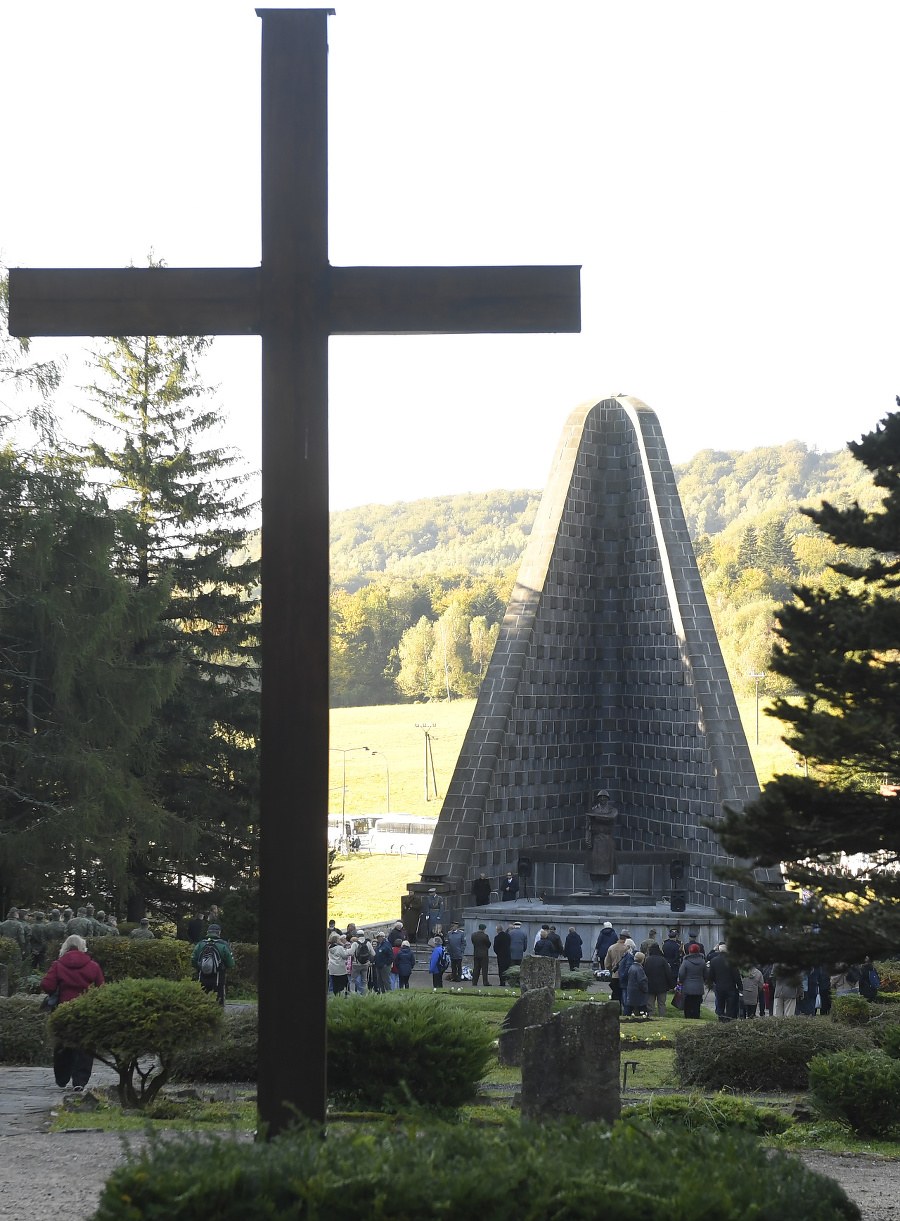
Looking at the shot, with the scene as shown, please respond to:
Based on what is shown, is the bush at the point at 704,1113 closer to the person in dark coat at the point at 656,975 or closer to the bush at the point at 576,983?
the person in dark coat at the point at 656,975

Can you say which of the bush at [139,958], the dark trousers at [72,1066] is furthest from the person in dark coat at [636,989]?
the dark trousers at [72,1066]

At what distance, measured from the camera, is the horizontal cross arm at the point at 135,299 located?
469 cm

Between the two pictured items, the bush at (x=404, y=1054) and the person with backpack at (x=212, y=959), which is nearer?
the bush at (x=404, y=1054)

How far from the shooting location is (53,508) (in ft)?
82.9

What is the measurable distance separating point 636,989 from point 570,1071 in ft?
30.0

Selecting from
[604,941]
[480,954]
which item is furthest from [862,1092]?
[604,941]

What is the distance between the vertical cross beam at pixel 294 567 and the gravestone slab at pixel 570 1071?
3.46m

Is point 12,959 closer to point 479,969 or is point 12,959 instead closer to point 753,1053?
point 479,969

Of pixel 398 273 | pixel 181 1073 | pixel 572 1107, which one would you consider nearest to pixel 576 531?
pixel 181 1073

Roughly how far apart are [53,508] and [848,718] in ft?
72.3

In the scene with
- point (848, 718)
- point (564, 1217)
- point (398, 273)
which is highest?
point (398, 273)

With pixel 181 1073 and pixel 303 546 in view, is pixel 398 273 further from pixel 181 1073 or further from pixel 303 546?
pixel 181 1073

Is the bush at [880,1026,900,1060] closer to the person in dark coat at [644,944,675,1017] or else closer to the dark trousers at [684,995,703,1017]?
the dark trousers at [684,995,703,1017]

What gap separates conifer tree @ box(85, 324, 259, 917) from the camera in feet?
100
